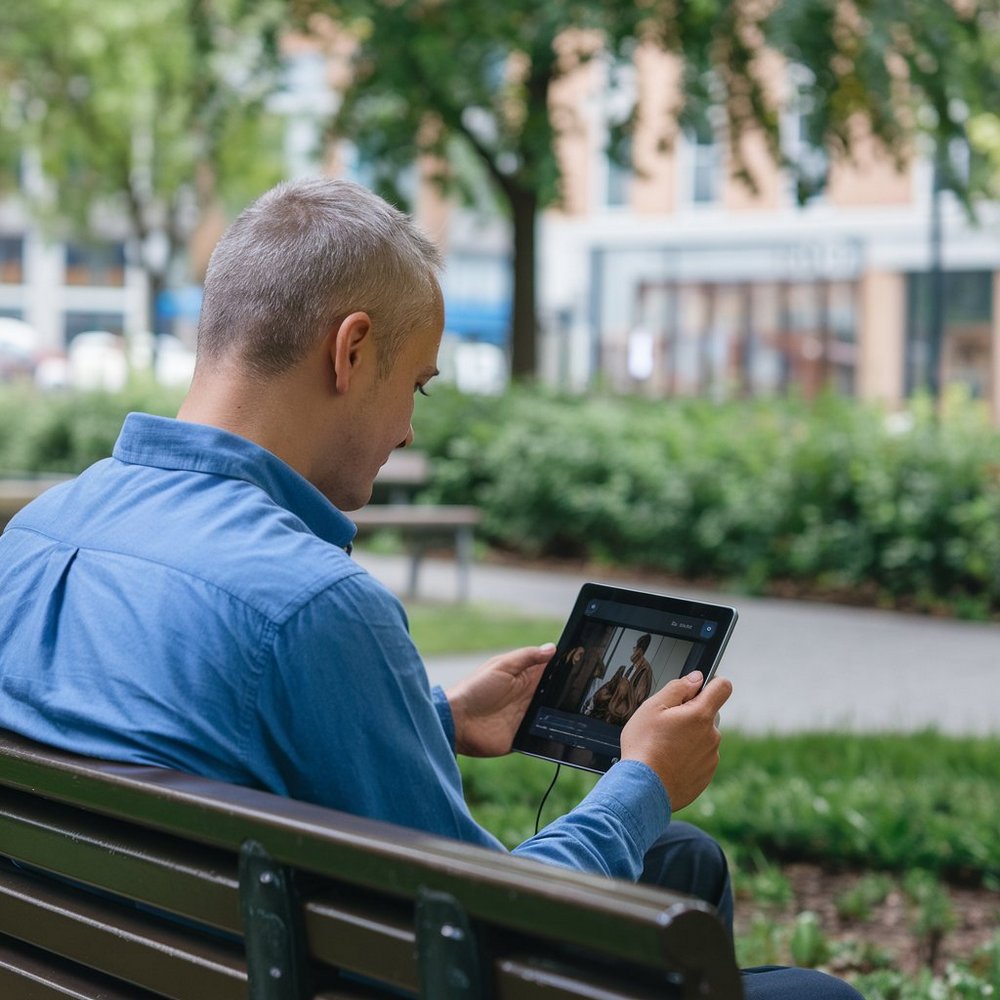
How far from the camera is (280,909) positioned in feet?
4.80

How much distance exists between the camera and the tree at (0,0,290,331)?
82.6 feet

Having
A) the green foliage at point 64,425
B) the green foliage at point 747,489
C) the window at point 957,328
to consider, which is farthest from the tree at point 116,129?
the window at point 957,328

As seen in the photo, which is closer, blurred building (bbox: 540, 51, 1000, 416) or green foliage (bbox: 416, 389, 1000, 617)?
green foliage (bbox: 416, 389, 1000, 617)

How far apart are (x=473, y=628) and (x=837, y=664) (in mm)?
2098

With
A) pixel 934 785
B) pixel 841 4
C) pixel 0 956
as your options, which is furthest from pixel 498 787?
pixel 841 4

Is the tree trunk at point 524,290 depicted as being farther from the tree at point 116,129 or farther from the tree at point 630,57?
the tree at point 116,129

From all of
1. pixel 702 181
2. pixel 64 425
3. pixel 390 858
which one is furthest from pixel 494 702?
pixel 702 181

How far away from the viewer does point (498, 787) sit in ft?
17.5

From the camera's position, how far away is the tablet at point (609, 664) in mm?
2012

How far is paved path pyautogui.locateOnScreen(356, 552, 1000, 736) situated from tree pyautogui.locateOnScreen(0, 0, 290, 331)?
1154 centimetres

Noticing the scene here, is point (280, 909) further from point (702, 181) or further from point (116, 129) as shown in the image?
point (702, 181)

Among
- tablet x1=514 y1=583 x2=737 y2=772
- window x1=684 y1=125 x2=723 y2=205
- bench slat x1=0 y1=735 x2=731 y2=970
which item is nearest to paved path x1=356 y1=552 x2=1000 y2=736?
tablet x1=514 y1=583 x2=737 y2=772

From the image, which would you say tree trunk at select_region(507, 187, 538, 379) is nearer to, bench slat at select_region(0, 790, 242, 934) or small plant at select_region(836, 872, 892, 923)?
small plant at select_region(836, 872, 892, 923)

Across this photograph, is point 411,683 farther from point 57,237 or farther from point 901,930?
point 57,237
